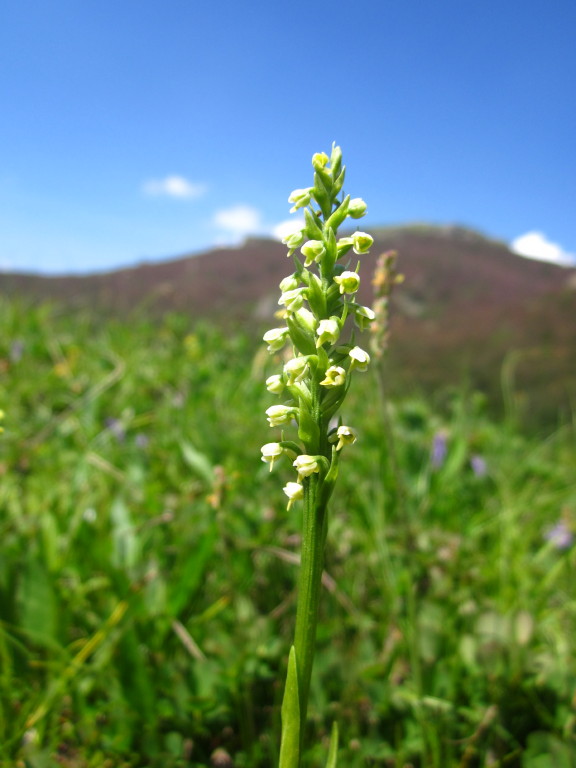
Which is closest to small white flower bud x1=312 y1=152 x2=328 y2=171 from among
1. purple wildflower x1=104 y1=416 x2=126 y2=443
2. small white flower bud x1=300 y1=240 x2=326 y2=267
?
small white flower bud x1=300 y1=240 x2=326 y2=267

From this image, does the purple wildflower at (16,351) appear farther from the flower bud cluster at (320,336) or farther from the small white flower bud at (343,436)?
the small white flower bud at (343,436)

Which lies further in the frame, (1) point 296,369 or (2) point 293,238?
(2) point 293,238

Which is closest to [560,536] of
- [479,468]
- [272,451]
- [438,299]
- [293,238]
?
[479,468]

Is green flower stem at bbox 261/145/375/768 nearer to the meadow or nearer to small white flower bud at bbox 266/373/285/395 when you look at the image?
small white flower bud at bbox 266/373/285/395

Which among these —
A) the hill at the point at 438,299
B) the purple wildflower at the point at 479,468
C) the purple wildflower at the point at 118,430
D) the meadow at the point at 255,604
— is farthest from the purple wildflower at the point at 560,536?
the purple wildflower at the point at 118,430

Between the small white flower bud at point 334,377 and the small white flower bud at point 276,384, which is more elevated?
the small white flower bud at point 334,377

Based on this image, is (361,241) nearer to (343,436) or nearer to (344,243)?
(344,243)
